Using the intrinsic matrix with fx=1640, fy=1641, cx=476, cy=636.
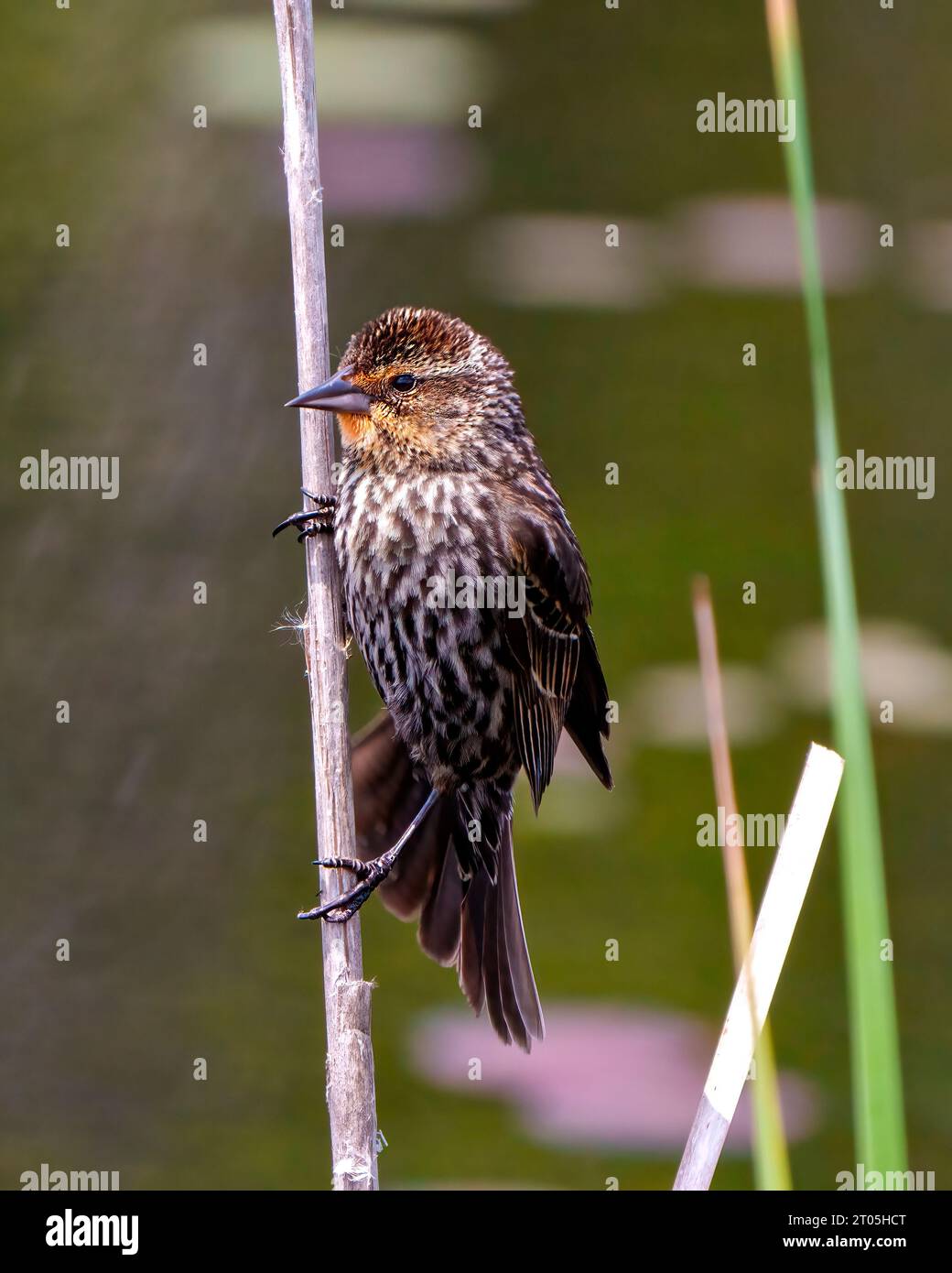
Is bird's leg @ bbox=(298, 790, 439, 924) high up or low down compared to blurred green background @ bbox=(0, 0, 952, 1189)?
down

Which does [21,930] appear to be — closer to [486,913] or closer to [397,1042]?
[397,1042]

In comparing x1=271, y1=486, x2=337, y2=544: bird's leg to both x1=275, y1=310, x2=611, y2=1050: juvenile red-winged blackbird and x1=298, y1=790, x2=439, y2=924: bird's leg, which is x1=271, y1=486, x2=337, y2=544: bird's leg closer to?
x1=275, y1=310, x2=611, y2=1050: juvenile red-winged blackbird

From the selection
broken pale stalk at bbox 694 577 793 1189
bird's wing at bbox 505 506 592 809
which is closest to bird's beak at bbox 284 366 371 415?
bird's wing at bbox 505 506 592 809

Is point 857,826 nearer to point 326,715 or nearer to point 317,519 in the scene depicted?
point 326,715

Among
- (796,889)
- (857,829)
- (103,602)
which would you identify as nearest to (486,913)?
(796,889)

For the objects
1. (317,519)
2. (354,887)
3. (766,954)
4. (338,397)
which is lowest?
(766,954)

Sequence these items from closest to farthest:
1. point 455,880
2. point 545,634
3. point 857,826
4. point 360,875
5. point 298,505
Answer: point 857,826
point 360,875
point 545,634
point 455,880
point 298,505

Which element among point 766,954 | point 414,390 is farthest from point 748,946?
point 414,390
